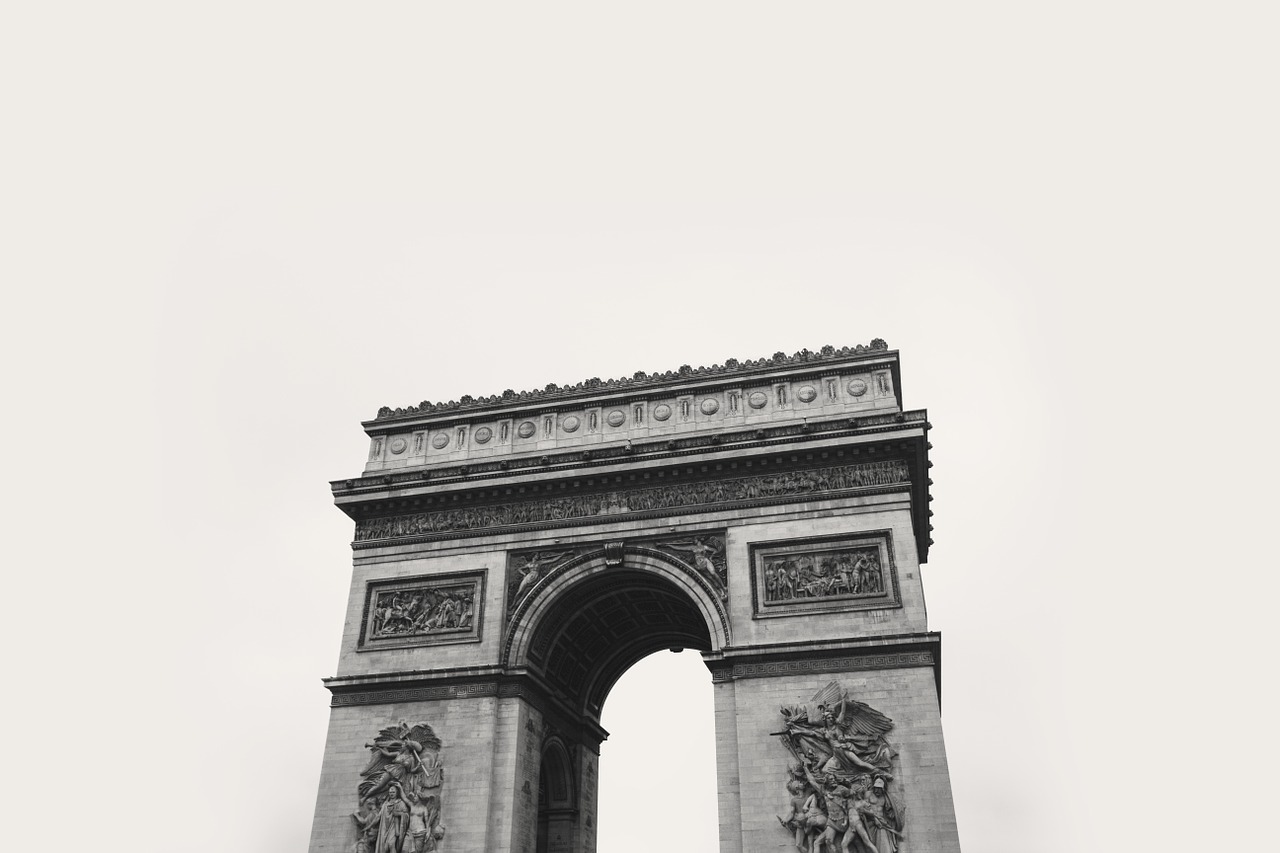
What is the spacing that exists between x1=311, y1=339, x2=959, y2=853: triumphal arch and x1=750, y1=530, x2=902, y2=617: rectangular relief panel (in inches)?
2.1

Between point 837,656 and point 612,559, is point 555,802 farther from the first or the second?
point 837,656

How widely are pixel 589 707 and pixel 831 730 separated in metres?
9.64

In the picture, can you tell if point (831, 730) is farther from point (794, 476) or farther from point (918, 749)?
point (794, 476)

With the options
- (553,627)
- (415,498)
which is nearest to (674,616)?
(553,627)

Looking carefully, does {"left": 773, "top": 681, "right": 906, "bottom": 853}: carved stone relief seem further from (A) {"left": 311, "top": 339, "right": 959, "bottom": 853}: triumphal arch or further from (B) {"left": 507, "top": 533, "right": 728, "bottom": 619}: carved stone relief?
(B) {"left": 507, "top": 533, "right": 728, "bottom": 619}: carved stone relief

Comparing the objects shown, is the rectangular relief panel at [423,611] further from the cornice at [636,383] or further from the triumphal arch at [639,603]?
the cornice at [636,383]

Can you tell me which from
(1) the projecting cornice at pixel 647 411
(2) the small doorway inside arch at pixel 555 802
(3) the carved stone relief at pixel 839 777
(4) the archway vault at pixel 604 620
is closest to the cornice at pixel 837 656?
(3) the carved stone relief at pixel 839 777

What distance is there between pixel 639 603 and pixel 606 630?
1.55 meters

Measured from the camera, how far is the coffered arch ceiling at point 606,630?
26.5 m

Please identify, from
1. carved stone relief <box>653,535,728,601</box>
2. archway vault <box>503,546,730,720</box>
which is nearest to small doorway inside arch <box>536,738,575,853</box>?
archway vault <box>503,546,730,720</box>

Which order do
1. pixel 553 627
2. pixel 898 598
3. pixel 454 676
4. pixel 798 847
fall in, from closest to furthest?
pixel 798 847
pixel 898 598
pixel 454 676
pixel 553 627

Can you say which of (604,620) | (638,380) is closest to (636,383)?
(638,380)

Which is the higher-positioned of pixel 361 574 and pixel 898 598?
pixel 361 574

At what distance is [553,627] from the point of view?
26938 mm
